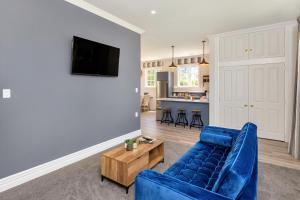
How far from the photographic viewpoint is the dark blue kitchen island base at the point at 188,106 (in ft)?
17.9

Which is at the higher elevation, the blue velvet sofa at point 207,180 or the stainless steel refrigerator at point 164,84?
the stainless steel refrigerator at point 164,84

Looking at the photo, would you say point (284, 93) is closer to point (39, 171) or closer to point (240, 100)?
point (240, 100)

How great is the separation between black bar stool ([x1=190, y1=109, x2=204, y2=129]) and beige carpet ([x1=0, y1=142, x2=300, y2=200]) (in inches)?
107

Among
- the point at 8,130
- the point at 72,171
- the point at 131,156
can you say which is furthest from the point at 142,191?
the point at 8,130

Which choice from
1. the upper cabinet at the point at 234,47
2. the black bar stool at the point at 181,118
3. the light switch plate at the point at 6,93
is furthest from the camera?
the black bar stool at the point at 181,118

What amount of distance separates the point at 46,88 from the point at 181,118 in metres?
4.33

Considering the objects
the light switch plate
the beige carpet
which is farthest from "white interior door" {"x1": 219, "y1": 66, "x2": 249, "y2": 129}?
the light switch plate

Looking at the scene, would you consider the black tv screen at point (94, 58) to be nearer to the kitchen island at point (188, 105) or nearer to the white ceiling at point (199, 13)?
the white ceiling at point (199, 13)

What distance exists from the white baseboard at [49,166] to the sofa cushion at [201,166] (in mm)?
1993

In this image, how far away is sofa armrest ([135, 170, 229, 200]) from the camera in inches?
42.8

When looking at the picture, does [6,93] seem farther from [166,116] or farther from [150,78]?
[150,78]

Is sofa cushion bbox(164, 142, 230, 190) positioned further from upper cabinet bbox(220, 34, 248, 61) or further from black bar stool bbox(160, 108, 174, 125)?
black bar stool bbox(160, 108, 174, 125)

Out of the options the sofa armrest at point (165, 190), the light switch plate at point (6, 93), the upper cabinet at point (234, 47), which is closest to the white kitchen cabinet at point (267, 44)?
the upper cabinet at point (234, 47)

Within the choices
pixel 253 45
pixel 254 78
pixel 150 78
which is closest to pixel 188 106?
pixel 254 78
